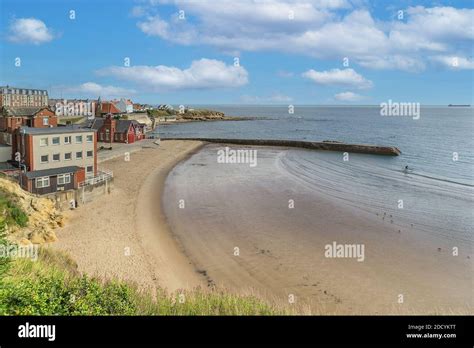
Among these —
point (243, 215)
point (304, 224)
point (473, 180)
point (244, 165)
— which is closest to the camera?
point (304, 224)

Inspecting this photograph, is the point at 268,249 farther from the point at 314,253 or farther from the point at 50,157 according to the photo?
the point at 50,157

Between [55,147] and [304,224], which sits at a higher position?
[55,147]

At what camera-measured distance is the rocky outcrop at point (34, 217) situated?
75.3ft

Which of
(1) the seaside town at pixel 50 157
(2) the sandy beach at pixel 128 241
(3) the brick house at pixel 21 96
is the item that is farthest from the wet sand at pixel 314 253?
(3) the brick house at pixel 21 96

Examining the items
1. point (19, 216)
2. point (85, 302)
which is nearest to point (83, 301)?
point (85, 302)

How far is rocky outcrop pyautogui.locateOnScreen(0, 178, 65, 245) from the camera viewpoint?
22.9 meters

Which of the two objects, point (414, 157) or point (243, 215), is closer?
point (243, 215)

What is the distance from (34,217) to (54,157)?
1105 centimetres

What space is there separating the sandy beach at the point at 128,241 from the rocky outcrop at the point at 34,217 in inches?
30.8

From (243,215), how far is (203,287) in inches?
494

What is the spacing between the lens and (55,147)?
35281mm

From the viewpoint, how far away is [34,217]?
2548cm

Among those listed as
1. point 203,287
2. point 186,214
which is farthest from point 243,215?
point 203,287
